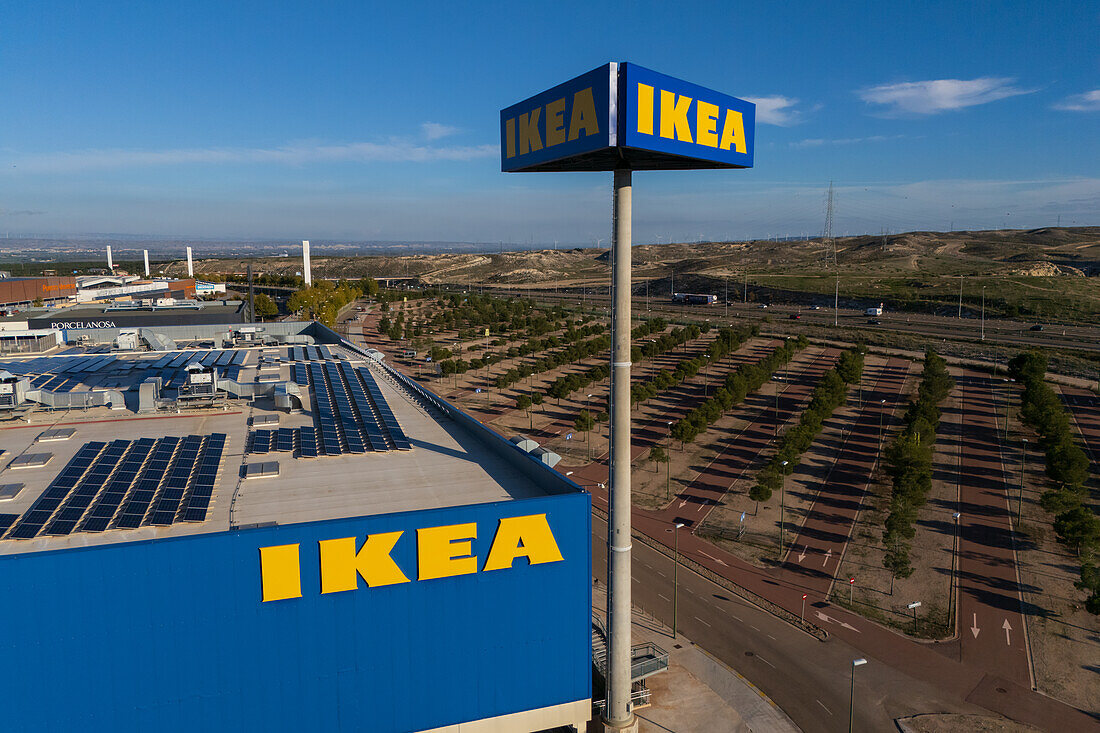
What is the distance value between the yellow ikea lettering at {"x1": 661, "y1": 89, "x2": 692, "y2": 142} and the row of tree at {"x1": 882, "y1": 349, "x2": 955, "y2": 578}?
32789 mm

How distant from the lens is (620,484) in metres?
25.0

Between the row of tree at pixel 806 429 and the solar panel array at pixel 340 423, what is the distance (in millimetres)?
30678

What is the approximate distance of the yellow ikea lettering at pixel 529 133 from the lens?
23953 mm

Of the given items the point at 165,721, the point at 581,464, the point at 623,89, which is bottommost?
the point at 581,464

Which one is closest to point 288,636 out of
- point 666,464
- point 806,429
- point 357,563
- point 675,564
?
point 357,563

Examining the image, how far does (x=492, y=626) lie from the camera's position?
849 inches

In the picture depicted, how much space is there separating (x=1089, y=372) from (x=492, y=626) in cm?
10576

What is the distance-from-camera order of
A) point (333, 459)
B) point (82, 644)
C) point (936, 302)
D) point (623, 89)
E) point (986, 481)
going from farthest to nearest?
point (936, 302)
point (986, 481)
point (333, 459)
point (623, 89)
point (82, 644)

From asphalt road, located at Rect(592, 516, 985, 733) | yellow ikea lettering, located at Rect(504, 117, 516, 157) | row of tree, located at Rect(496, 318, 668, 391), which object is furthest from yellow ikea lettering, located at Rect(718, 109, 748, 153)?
row of tree, located at Rect(496, 318, 668, 391)

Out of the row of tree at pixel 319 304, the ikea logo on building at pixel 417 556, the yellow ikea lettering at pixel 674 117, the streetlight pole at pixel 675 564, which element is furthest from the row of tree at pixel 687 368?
the row of tree at pixel 319 304

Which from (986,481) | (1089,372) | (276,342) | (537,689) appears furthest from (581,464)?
(1089,372)

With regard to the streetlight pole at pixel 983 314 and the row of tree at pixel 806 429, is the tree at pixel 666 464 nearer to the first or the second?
the row of tree at pixel 806 429

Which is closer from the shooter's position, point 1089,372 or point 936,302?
point 1089,372

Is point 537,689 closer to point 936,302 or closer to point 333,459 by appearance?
point 333,459
